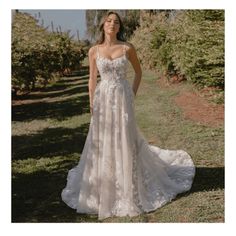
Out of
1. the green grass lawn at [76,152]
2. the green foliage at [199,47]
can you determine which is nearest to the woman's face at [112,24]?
the green grass lawn at [76,152]

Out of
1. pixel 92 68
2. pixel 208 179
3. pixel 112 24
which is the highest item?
pixel 112 24

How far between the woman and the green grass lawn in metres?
0.21

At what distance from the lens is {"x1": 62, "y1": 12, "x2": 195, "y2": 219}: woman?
623cm

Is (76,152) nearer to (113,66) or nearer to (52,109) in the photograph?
(113,66)

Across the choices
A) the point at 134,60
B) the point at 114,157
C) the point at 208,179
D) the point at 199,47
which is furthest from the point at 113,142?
the point at 199,47

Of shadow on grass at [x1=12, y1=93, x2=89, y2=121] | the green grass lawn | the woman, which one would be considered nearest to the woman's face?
the woman

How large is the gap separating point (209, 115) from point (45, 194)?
7.01m

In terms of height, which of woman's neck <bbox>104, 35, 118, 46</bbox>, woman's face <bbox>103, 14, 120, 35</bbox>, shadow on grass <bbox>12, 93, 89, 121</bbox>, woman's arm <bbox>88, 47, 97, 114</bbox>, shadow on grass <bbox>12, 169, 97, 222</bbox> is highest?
woman's face <bbox>103, 14, 120, 35</bbox>

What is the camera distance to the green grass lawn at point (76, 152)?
254 inches

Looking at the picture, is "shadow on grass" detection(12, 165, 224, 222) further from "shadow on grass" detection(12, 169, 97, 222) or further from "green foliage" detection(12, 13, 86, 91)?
"green foliage" detection(12, 13, 86, 91)

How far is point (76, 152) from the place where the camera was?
33.0ft

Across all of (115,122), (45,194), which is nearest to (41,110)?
(45,194)

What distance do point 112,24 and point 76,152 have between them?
4.52m

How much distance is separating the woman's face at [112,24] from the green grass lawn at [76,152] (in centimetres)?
258
